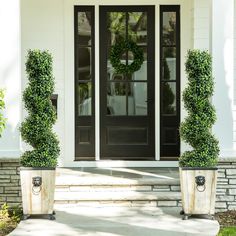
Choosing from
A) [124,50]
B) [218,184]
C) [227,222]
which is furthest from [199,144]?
[124,50]

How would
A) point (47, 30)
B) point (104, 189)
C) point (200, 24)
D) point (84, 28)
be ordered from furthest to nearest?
point (84, 28) → point (47, 30) → point (200, 24) → point (104, 189)

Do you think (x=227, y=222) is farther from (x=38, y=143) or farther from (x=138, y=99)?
(x=138, y=99)

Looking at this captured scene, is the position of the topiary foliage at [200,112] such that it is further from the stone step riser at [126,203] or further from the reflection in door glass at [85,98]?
the reflection in door glass at [85,98]

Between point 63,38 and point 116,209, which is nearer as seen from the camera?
point 116,209

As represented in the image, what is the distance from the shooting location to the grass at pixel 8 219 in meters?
7.75

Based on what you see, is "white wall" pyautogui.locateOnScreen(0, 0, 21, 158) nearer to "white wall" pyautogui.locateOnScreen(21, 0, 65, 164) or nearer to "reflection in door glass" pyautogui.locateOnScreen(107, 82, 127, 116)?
"white wall" pyautogui.locateOnScreen(21, 0, 65, 164)

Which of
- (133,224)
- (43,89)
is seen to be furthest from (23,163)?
(133,224)

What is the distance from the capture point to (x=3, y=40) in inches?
335

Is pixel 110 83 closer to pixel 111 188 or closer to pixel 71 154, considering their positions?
pixel 71 154

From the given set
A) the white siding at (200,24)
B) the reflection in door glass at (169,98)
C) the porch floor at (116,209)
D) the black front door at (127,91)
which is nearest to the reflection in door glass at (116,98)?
the black front door at (127,91)

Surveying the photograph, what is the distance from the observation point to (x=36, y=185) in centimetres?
791

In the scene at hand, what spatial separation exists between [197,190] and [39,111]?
6.83ft

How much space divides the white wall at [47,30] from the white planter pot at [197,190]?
→ 2982 millimetres

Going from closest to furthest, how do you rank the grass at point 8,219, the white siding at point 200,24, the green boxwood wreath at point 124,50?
the grass at point 8,219 → the white siding at point 200,24 → the green boxwood wreath at point 124,50
